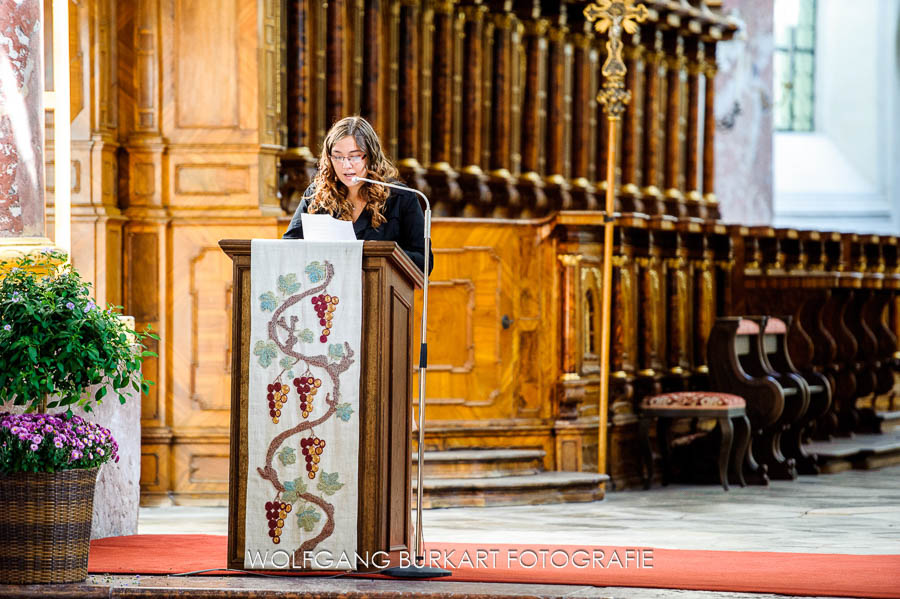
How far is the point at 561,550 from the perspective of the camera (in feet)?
15.8

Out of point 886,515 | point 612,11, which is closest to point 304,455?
point 886,515

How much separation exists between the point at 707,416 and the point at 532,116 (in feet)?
9.49

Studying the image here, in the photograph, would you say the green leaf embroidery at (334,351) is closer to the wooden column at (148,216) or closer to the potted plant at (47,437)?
the potted plant at (47,437)

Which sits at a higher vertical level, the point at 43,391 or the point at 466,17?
the point at 466,17

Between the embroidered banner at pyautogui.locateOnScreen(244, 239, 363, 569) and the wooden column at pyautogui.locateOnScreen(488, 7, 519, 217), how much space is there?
5054 millimetres

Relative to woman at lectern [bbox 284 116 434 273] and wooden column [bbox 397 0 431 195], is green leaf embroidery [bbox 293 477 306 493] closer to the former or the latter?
woman at lectern [bbox 284 116 434 273]

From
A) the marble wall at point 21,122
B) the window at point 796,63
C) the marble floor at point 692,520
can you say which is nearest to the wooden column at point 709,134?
the window at point 796,63

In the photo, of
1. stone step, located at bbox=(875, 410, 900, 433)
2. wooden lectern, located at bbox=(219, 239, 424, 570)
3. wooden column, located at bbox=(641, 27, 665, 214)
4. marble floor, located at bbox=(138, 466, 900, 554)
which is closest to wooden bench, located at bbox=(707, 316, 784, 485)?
marble floor, located at bbox=(138, 466, 900, 554)

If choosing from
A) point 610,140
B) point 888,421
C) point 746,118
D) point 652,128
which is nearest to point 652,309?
point 610,140

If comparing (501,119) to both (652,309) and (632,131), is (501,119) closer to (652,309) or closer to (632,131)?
(632,131)

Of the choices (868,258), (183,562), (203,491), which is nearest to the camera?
(183,562)

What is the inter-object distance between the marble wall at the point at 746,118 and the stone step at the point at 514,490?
624 centimetres

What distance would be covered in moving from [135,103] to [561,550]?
3.50 metres

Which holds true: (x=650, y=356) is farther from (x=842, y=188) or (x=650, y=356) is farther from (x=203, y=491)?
(x=842, y=188)
